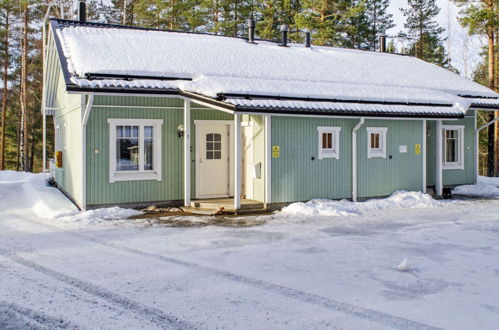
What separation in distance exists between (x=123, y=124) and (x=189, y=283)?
6873mm

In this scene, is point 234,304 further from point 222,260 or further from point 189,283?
point 222,260

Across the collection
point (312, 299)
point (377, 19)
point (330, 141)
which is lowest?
point (312, 299)

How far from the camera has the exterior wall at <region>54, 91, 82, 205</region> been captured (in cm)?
1192

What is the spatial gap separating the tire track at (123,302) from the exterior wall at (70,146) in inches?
212

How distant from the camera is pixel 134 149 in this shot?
39.4ft

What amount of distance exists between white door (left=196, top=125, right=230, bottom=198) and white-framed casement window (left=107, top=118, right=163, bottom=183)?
1.19 m

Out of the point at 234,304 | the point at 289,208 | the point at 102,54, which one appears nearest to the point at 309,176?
the point at 289,208

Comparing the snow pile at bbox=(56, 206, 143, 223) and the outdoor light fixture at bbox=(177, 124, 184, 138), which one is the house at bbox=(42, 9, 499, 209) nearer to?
the outdoor light fixture at bbox=(177, 124, 184, 138)

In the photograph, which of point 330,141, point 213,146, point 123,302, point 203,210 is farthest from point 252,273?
point 330,141

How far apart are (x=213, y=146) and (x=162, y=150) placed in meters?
1.51

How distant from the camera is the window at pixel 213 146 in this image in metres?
13.0

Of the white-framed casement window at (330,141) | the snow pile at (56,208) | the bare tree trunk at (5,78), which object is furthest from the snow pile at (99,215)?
the bare tree trunk at (5,78)

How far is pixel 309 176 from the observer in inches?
491

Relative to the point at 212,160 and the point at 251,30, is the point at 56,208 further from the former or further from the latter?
the point at 251,30
